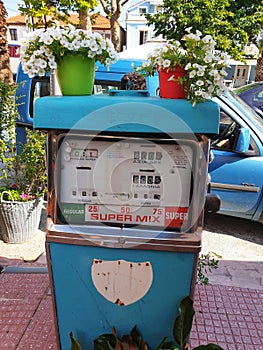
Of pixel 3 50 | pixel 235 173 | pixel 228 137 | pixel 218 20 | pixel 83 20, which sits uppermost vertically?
pixel 218 20

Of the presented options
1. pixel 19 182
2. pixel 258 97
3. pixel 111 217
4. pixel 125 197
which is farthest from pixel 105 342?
pixel 258 97

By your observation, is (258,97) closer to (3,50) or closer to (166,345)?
(3,50)

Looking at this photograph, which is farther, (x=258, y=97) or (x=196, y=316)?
(x=258, y=97)

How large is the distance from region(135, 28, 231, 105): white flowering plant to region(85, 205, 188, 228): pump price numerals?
550 mm

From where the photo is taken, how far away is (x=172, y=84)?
1699 millimetres

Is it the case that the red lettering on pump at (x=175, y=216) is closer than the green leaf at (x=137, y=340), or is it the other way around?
the red lettering on pump at (x=175, y=216)

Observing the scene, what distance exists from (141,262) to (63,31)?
3.96 feet

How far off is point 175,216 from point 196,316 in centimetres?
143

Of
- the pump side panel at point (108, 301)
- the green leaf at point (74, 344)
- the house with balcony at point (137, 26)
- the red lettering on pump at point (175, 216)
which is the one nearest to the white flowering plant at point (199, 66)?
the red lettering on pump at point (175, 216)

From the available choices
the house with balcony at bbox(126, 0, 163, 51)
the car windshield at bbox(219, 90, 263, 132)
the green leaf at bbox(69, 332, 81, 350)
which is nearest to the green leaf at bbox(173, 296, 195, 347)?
the green leaf at bbox(69, 332, 81, 350)

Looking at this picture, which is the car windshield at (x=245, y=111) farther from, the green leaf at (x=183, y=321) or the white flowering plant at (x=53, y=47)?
the green leaf at (x=183, y=321)

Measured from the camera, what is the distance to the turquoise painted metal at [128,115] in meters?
1.57

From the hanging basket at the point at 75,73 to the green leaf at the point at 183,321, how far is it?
3.97ft

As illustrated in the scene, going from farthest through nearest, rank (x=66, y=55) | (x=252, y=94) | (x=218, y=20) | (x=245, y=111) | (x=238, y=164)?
(x=218, y=20), (x=252, y=94), (x=245, y=111), (x=238, y=164), (x=66, y=55)
